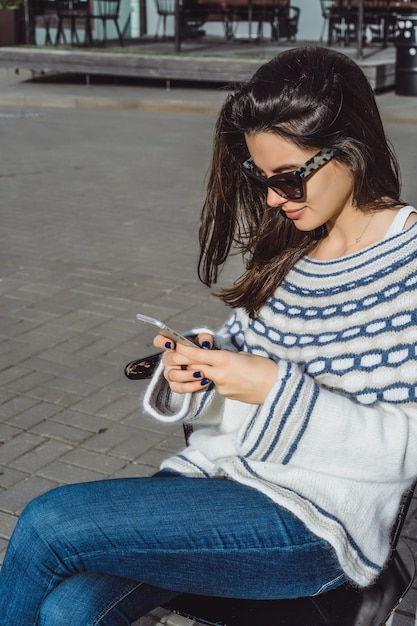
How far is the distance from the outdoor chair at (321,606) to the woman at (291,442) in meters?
0.03

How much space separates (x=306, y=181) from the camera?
1985 millimetres

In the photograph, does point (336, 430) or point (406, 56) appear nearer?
point (336, 430)

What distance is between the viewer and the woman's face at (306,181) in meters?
1.99

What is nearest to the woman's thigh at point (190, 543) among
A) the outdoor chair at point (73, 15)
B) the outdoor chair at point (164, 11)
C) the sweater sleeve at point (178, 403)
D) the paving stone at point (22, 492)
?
the sweater sleeve at point (178, 403)

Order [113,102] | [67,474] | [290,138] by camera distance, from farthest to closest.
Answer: [113,102] < [67,474] < [290,138]

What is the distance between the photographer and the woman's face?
199cm

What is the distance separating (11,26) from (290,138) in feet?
61.6

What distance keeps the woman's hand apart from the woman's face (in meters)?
0.38

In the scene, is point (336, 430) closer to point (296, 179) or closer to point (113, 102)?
point (296, 179)

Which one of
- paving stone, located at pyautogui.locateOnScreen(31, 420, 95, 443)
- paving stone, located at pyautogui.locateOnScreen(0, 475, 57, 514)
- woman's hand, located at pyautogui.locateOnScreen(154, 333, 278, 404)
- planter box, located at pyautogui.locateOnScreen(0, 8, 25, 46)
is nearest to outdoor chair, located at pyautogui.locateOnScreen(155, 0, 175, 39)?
planter box, located at pyautogui.locateOnScreen(0, 8, 25, 46)

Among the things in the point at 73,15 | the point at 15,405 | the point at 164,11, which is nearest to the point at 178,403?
the point at 15,405

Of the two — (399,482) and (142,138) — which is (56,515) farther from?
(142,138)

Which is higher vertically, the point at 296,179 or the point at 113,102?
the point at 296,179

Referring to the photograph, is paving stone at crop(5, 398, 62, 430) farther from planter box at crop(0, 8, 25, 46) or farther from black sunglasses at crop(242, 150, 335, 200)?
planter box at crop(0, 8, 25, 46)
